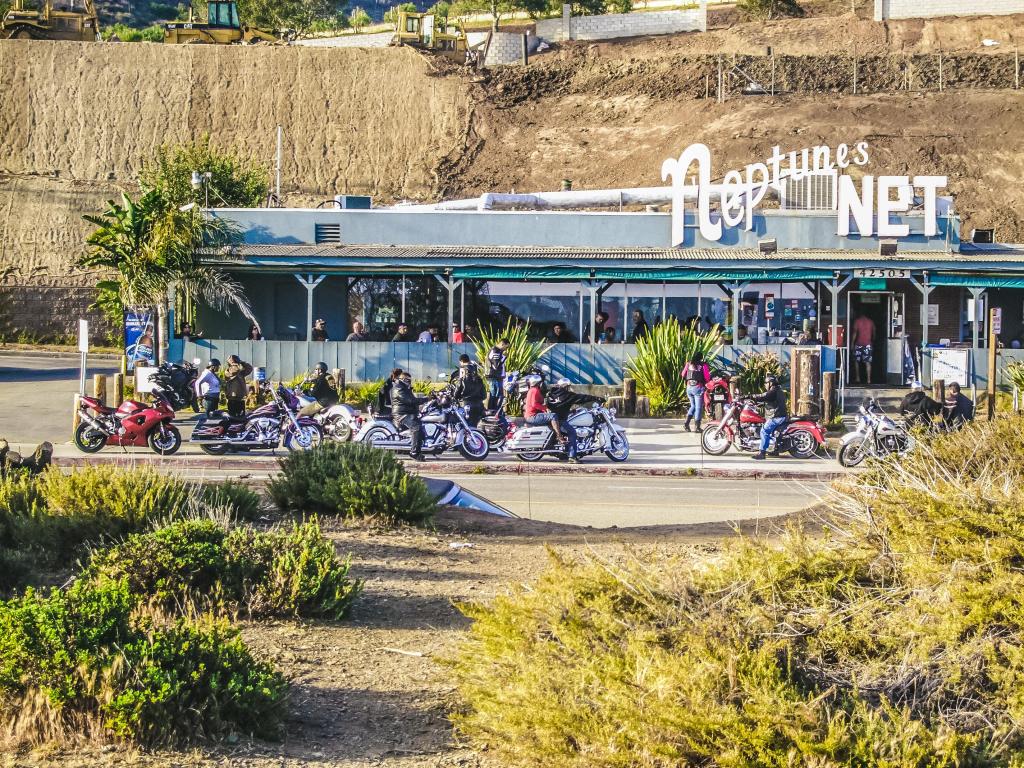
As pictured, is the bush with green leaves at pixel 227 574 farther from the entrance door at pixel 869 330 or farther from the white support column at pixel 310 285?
the entrance door at pixel 869 330

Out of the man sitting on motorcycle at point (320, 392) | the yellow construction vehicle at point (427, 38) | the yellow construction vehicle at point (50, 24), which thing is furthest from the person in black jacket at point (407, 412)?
the yellow construction vehicle at point (50, 24)

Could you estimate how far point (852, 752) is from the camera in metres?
5.72

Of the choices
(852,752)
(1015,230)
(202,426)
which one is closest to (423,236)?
(202,426)

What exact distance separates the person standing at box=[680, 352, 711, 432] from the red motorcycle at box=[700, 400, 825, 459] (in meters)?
1.99

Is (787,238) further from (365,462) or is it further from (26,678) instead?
(26,678)

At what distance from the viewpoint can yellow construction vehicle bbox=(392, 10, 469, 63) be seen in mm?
72312

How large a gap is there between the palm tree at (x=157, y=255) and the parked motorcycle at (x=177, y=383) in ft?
13.7

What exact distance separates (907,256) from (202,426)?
17077 mm

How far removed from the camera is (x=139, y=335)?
33.7m

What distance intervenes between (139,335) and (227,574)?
2584cm

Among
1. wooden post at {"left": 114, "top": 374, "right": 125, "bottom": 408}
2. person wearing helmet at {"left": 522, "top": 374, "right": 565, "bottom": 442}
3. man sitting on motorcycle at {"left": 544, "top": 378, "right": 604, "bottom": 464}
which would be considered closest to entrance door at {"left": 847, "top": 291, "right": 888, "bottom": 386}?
person wearing helmet at {"left": 522, "top": 374, "right": 565, "bottom": 442}

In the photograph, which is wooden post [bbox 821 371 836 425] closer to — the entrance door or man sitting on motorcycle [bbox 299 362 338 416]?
the entrance door

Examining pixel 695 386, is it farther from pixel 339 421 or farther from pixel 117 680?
pixel 117 680

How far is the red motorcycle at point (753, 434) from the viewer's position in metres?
23.3
